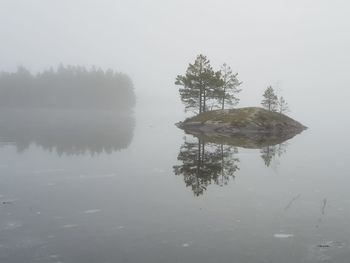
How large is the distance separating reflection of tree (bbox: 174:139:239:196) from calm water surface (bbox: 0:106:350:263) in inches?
5.2

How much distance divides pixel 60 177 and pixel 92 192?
5136mm

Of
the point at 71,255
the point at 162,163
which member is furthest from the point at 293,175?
the point at 71,255

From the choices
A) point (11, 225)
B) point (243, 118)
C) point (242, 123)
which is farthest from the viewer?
point (243, 118)

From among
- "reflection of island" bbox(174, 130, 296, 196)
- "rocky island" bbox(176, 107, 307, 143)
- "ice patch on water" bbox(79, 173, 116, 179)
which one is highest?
"rocky island" bbox(176, 107, 307, 143)

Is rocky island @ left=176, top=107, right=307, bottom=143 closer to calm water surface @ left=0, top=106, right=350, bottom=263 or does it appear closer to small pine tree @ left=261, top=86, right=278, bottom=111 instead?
small pine tree @ left=261, top=86, right=278, bottom=111

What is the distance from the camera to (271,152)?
4222cm

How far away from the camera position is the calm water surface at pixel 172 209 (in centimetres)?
1402

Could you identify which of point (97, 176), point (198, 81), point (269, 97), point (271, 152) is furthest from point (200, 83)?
point (97, 176)

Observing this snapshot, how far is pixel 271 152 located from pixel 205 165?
1327 cm

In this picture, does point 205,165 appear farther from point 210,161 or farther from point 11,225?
point 11,225

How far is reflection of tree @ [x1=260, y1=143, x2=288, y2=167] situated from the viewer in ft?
122

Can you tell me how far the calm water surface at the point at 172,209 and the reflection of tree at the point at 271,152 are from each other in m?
0.88

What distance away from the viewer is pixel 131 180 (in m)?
26.2

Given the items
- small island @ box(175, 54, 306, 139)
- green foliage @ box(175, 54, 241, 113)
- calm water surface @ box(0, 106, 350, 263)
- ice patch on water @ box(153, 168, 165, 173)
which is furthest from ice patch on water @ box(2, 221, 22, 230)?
green foliage @ box(175, 54, 241, 113)
